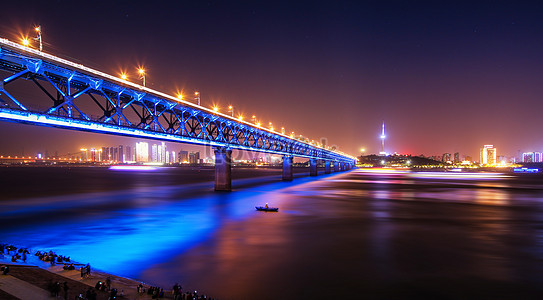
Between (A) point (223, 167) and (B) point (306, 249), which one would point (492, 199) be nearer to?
(A) point (223, 167)

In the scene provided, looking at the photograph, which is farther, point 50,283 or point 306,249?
point 306,249

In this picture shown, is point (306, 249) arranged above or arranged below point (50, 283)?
below

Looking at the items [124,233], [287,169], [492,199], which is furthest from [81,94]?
[287,169]

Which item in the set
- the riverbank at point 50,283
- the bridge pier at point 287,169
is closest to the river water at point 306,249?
the riverbank at point 50,283

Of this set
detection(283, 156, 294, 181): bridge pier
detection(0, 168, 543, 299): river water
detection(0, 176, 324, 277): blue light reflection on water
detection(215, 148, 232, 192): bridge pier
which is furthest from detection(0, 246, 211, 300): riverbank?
detection(283, 156, 294, 181): bridge pier

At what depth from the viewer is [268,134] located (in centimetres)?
8000

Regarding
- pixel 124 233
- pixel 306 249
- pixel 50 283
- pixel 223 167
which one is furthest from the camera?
pixel 223 167

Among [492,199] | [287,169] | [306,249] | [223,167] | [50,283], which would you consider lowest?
[492,199]

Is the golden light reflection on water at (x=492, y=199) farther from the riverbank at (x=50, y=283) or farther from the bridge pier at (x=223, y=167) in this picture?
the riverbank at (x=50, y=283)

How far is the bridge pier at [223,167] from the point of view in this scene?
5384 cm

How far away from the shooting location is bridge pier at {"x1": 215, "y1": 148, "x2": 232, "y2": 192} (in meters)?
53.8

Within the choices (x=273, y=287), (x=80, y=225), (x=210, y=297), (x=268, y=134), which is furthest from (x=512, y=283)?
(x=268, y=134)

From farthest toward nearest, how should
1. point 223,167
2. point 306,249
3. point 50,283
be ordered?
point 223,167 < point 306,249 < point 50,283

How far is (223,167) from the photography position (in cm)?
5453
